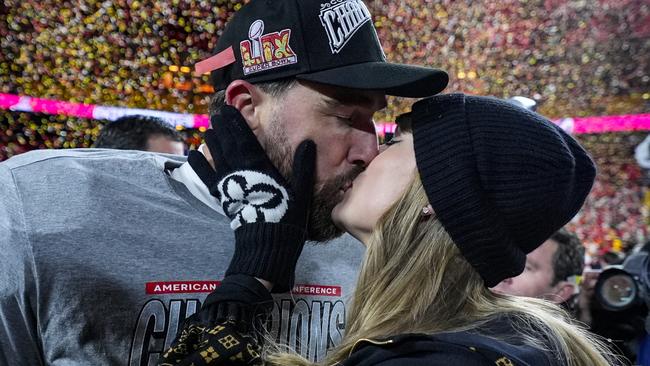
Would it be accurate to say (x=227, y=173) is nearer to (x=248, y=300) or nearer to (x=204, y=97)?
(x=248, y=300)

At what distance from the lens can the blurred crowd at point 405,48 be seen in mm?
7051

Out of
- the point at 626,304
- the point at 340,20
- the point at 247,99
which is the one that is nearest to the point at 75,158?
the point at 247,99

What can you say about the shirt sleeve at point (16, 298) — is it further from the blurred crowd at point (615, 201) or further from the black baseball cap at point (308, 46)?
the blurred crowd at point (615, 201)

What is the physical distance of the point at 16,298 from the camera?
1.21 meters

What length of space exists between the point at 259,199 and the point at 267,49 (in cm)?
32

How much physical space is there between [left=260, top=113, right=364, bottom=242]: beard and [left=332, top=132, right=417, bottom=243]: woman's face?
0.04 m

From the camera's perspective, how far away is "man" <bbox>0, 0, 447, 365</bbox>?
1.23 meters

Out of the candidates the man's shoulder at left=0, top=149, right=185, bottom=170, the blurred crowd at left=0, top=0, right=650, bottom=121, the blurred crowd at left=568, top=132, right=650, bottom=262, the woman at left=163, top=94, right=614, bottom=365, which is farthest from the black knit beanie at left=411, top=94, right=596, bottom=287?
the blurred crowd at left=568, top=132, right=650, bottom=262

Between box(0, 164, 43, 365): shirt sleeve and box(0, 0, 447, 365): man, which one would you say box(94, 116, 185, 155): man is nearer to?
box(0, 0, 447, 365): man

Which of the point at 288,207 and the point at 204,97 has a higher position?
the point at 204,97

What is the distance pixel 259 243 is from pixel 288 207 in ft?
0.29

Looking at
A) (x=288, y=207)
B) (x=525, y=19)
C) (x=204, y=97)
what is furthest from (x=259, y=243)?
(x=525, y=19)

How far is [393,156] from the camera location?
1.30 meters

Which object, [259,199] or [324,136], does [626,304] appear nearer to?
[324,136]
